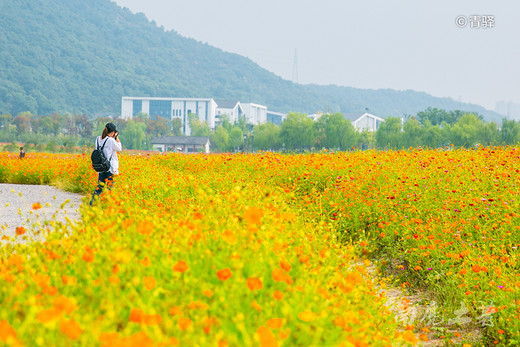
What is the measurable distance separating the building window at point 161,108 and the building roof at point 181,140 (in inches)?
1796

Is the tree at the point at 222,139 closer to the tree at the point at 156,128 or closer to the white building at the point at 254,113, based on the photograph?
the tree at the point at 156,128

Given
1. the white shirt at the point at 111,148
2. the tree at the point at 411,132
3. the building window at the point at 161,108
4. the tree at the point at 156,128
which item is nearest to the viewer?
the white shirt at the point at 111,148

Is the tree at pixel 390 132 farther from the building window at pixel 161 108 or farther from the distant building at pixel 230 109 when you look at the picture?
the building window at pixel 161 108

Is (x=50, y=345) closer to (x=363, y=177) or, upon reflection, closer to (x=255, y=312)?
(x=255, y=312)

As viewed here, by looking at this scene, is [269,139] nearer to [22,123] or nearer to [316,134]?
[316,134]

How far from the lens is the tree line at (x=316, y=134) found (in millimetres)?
56884

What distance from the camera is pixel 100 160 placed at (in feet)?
25.6

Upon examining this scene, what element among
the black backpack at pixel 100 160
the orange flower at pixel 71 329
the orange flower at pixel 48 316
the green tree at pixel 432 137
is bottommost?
the orange flower at pixel 71 329

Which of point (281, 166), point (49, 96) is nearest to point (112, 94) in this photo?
point (49, 96)

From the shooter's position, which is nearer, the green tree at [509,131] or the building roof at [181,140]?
the green tree at [509,131]

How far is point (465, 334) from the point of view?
153 inches

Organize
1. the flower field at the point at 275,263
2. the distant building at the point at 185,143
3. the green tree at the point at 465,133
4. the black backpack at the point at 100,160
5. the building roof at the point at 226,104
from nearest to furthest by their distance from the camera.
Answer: the flower field at the point at 275,263, the black backpack at the point at 100,160, the green tree at the point at 465,133, the distant building at the point at 185,143, the building roof at the point at 226,104

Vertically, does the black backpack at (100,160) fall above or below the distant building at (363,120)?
below

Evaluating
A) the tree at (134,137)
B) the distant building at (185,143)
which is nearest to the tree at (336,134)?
the distant building at (185,143)
